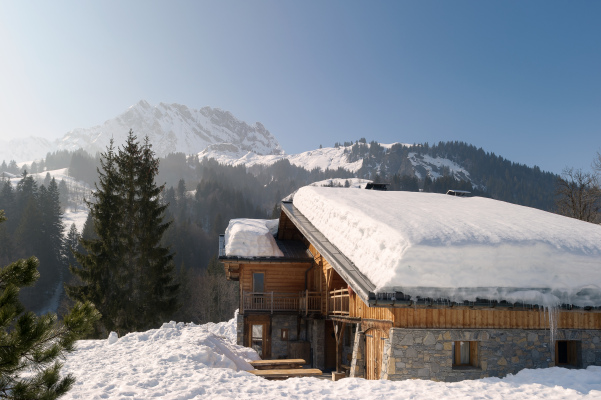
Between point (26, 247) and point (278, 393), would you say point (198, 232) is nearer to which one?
point (26, 247)

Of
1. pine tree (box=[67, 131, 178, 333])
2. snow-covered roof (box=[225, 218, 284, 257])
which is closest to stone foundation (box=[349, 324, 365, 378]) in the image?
snow-covered roof (box=[225, 218, 284, 257])

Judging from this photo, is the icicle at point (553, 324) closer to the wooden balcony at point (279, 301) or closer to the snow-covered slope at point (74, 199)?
the wooden balcony at point (279, 301)

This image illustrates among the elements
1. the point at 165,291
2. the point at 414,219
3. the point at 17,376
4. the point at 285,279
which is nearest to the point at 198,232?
the point at 165,291

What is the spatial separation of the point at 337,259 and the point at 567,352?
6.02 meters

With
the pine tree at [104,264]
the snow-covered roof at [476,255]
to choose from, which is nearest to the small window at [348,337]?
the snow-covered roof at [476,255]

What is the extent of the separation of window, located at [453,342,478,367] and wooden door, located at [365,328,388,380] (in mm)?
1672

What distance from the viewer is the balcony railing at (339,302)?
45.5 feet

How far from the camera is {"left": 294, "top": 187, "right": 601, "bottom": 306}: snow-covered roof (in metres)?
9.29

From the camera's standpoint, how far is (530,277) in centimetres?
963

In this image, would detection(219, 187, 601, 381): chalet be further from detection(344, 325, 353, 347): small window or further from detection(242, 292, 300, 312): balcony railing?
detection(242, 292, 300, 312): balcony railing

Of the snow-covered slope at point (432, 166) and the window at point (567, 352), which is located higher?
the snow-covered slope at point (432, 166)

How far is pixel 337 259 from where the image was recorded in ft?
38.5

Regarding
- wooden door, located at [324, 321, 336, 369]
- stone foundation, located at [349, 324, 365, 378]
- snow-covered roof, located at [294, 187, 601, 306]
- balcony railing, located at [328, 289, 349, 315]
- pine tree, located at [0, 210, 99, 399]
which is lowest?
wooden door, located at [324, 321, 336, 369]

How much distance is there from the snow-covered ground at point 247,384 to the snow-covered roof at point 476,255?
1648mm
